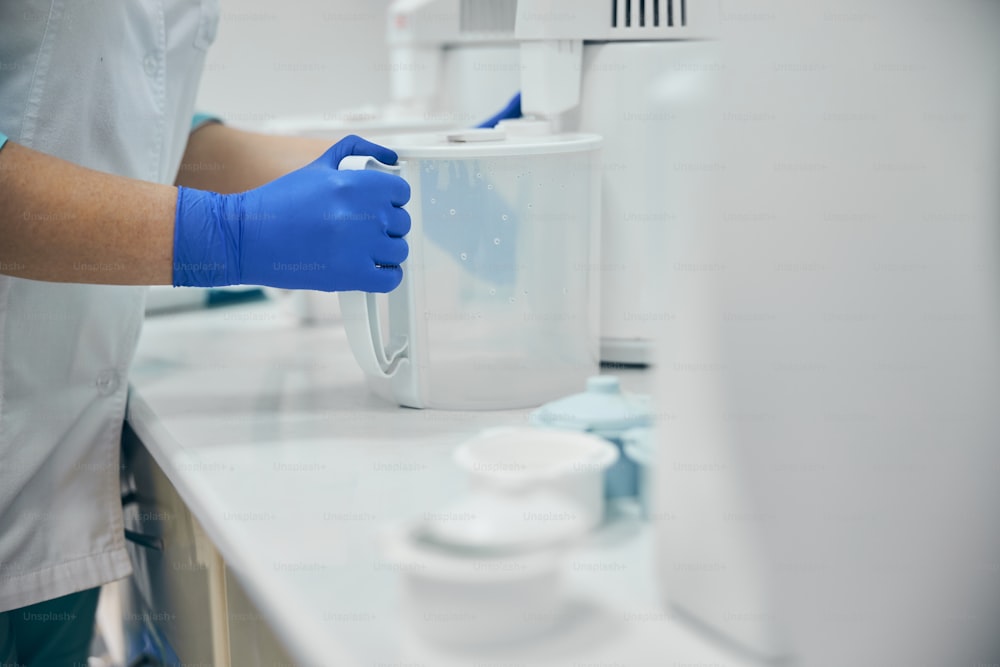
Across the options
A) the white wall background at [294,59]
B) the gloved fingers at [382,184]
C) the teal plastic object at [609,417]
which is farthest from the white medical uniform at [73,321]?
the white wall background at [294,59]

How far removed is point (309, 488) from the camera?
62 cm

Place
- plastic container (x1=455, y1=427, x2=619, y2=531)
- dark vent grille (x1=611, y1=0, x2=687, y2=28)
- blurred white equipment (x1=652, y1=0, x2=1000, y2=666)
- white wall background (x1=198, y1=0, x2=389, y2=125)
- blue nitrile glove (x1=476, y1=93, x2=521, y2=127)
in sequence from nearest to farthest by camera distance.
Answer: blurred white equipment (x1=652, y1=0, x2=1000, y2=666), plastic container (x1=455, y1=427, x2=619, y2=531), dark vent grille (x1=611, y1=0, x2=687, y2=28), blue nitrile glove (x1=476, y1=93, x2=521, y2=127), white wall background (x1=198, y1=0, x2=389, y2=125)

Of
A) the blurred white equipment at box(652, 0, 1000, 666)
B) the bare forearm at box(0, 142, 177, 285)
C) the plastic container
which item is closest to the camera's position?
the blurred white equipment at box(652, 0, 1000, 666)

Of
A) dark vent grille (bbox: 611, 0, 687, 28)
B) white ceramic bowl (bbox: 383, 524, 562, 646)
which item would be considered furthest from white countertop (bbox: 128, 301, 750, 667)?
dark vent grille (bbox: 611, 0, 687, 28)

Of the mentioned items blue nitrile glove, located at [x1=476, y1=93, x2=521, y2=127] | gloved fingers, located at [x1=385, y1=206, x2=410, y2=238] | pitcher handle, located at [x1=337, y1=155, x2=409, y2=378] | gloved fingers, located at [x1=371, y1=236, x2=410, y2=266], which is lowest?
pitcher handle, located at [x1=337, y1=155, x2=409, y2=378]

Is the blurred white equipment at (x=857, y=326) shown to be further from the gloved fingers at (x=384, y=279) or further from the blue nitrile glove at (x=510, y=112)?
the blue nitrile glove at (x=510, y=112)

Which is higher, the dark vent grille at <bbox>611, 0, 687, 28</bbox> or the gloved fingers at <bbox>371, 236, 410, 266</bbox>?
the dark vent grille at <bbox>611, 0, 687, 28</bbox>

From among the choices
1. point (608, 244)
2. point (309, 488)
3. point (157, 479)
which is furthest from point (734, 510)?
point (157, 479)

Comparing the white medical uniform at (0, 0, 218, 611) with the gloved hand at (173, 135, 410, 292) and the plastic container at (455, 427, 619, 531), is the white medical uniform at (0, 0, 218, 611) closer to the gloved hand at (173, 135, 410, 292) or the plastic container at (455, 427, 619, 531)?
the gloved hand at (173, 135, 410, 292)

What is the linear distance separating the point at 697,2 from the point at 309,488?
55 centimetres

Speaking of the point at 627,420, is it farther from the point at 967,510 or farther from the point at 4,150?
the point at 4,150

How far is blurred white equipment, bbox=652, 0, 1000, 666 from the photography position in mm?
354

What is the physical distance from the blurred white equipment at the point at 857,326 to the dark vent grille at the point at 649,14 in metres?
0.48

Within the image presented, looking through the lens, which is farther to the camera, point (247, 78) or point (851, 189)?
point (247, 78)
